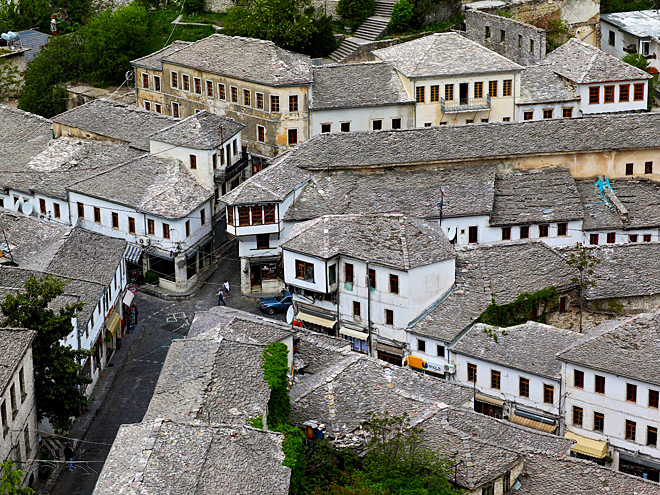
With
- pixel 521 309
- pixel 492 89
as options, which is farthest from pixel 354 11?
pixel 521 309

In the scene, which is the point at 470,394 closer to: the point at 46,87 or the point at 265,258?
the point at 265,258

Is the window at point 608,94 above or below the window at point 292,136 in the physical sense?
above

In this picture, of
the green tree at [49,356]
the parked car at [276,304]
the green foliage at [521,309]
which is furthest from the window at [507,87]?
the green tree at [49,356]

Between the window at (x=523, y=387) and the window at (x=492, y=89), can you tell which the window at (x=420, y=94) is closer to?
the window at (x=492, y=89)

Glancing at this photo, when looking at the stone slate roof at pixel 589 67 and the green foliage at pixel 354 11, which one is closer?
the stone slate roof at pixel 589 67

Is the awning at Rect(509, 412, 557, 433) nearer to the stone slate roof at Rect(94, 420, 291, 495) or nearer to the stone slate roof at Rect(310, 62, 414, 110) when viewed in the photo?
the stone slate roof at Rect(94, 420, 291, 495)

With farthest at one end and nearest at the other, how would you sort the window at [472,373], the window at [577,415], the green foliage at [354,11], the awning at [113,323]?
1. the green foliage at [354,11]
2. the awning at [113,323]
3. the window at [472,373]
4. the window at [577,415]

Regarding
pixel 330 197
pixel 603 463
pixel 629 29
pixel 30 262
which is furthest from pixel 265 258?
pixel 629 29
